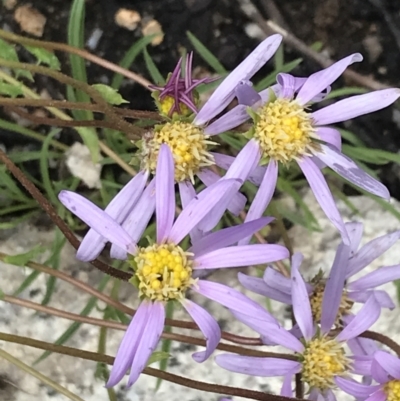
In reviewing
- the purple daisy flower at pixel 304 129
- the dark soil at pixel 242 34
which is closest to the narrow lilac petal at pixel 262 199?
the purple daisy flower at pixel 304 129

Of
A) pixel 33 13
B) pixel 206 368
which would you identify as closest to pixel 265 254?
pixel 206 368

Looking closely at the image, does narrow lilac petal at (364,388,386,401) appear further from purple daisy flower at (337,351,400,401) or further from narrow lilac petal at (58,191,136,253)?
narrow lilac petal at (58,191,136,253)

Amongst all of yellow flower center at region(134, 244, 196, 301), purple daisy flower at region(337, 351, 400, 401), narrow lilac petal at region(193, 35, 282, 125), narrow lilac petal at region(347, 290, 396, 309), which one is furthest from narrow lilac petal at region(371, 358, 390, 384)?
narrow lilac petal at region(193, 35, 282, 125)

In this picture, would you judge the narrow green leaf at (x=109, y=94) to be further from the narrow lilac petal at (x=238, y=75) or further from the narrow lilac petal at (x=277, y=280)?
the narrow lilac petal at (x=277, y=280)

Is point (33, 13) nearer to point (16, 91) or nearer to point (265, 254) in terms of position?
point (16, 91)

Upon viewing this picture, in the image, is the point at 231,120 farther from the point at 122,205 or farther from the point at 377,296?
the point at 377,296

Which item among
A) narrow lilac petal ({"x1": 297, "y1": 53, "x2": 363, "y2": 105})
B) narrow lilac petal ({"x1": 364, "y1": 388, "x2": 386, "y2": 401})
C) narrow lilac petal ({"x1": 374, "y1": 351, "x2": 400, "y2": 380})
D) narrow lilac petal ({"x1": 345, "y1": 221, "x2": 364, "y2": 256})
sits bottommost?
narrow lilac petal ({"x1": 364, "y1": 388, "x2": 386, "y2": 401})

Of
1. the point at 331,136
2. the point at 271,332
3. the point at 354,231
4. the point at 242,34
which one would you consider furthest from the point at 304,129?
the point at 242,34
